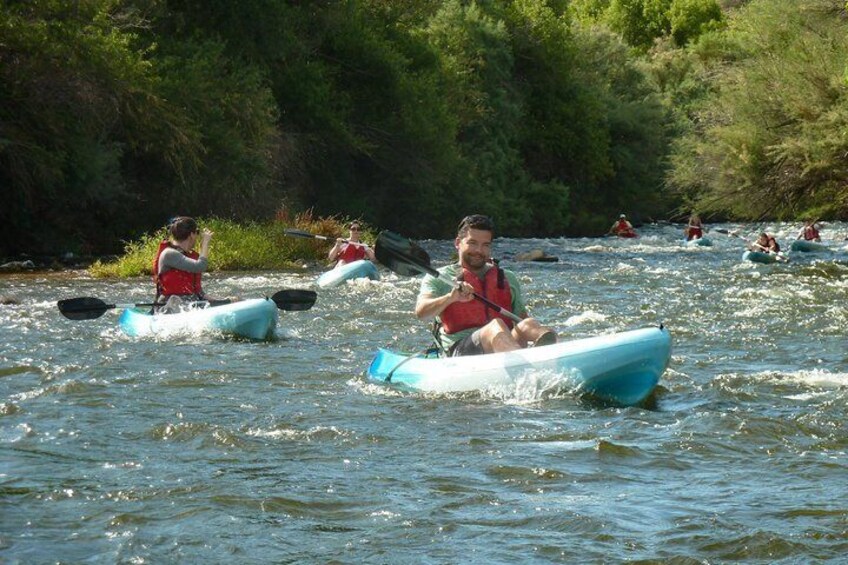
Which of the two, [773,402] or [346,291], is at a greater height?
[773,402]

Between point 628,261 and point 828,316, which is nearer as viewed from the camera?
point 828,316

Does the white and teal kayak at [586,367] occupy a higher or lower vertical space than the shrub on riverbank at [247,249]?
higher

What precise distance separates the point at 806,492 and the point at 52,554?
3334 millimetres

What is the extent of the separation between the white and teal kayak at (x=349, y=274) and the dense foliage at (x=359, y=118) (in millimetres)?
6746

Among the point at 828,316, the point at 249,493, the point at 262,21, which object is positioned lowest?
the point at 828,316

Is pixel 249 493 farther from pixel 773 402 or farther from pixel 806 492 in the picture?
pixel 773 402

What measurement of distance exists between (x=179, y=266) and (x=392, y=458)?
5554 millimetres

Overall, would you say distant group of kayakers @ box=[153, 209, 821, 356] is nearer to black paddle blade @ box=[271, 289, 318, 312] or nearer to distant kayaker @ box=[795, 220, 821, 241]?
black paddle blade @ box=[271, 289, 318, 312]

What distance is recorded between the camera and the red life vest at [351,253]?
20.4m

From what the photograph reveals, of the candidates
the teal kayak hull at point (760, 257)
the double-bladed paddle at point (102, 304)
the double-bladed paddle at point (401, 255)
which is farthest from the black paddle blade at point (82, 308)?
the teal kayak hull at point (760, 257)

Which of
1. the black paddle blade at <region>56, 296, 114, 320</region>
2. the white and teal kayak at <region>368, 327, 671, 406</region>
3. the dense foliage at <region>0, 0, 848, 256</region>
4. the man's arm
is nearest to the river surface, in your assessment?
the white and teal kayak at <region>368, 327, 671, 406</region>

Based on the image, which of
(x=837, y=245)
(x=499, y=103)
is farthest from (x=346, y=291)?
(x=499, y=103)

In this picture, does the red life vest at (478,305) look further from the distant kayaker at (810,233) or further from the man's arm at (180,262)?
the distant kayaker at (810,233)

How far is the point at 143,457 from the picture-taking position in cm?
691
